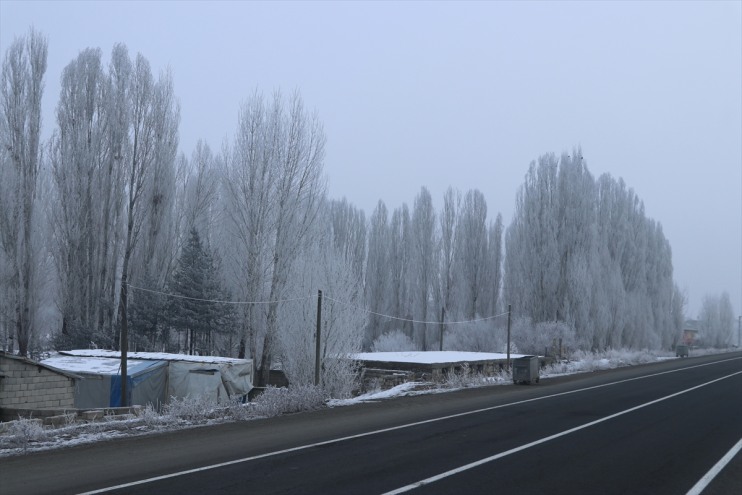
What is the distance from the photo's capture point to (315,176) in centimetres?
3159

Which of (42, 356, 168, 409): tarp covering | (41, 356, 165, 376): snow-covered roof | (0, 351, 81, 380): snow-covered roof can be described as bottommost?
(42, 356, 168, 409): tarp covering

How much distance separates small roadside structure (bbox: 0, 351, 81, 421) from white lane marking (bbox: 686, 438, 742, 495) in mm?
Answer: 15526

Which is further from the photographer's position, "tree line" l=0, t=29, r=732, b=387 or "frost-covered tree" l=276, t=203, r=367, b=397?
"tree line" l=0, t=29, r=732, b=387

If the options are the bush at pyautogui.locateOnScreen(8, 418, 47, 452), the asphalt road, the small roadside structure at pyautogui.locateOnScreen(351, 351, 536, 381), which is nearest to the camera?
the asphalt road

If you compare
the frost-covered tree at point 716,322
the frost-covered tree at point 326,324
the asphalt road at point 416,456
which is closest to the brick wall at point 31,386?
the frost-covered tree at point 326,324

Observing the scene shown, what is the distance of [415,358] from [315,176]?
33.7 ft

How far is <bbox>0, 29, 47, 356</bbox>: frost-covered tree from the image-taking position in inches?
1225

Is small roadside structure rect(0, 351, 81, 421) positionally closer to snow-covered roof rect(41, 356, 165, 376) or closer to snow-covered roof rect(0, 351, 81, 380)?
snow-covered roof rect(0, 351, 81, 380)

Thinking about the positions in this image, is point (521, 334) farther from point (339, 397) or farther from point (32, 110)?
point (32, 110)

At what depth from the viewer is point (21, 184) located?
32.4 metres

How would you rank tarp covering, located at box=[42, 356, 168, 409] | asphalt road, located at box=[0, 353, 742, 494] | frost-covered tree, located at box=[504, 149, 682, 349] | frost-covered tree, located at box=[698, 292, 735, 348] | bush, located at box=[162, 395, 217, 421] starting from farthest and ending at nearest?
frost-covered tree, located at box=[698, 292, 735, 348], frost-covered tree, located at box=[504, 149, 682, 349], tarp covering, located at box=[42, 356, 168, 409], bush, located at box=[162, 395, 217, 421], asphalt road, located at box=[0, 353, 742, 494]

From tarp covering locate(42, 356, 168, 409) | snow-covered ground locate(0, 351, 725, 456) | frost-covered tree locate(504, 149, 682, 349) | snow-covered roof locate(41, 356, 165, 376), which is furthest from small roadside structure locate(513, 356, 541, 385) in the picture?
frost-covered tree locate(504, 149, 682, 349)

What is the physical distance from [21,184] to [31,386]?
15.8 meters

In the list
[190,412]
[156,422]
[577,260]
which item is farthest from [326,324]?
[577,260]
